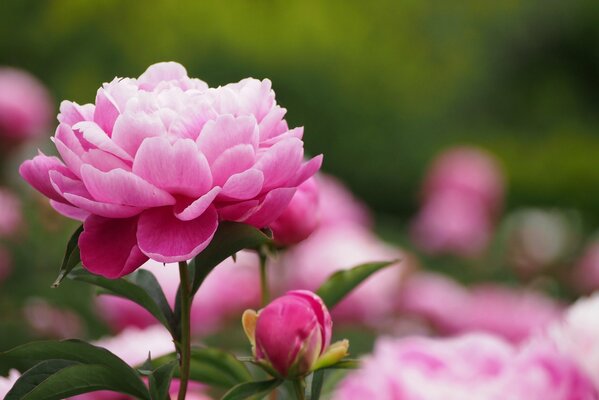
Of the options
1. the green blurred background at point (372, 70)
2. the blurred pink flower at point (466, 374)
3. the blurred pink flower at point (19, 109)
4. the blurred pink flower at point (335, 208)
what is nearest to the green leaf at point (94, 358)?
the blurred pink flower at point (466, 374)

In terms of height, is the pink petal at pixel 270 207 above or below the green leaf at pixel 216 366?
above

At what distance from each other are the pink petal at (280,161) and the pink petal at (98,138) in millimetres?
60

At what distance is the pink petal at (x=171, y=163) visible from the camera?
1.52 ft

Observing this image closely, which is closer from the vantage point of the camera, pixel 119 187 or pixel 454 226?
pixel 119 187

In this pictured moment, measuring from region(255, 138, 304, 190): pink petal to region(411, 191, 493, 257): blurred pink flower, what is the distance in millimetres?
2269

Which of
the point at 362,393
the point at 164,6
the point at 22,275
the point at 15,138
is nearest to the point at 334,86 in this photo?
the point at 164,6

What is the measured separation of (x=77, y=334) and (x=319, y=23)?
12.1 feet

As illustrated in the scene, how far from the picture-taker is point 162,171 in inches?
18.3

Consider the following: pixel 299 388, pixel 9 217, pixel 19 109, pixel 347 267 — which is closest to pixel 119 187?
pixel 299 388

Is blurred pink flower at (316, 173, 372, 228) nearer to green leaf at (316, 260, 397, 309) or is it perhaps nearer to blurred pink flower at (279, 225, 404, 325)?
blurred pink flower at (279, 225, 404, 325)

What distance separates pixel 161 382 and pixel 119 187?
0.30ft

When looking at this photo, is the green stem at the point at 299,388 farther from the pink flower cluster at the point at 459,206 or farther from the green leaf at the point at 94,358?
the pink flower cluster at the point at 459,206

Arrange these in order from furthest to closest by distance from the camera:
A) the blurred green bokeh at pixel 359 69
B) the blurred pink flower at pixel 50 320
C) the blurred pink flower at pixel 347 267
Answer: the blurred green bokeh at pixel 359 69, the blurred pink flower at pixel 347 267, the blurred pink flower at pixel 50 320

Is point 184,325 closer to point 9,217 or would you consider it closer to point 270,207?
point 270,207
